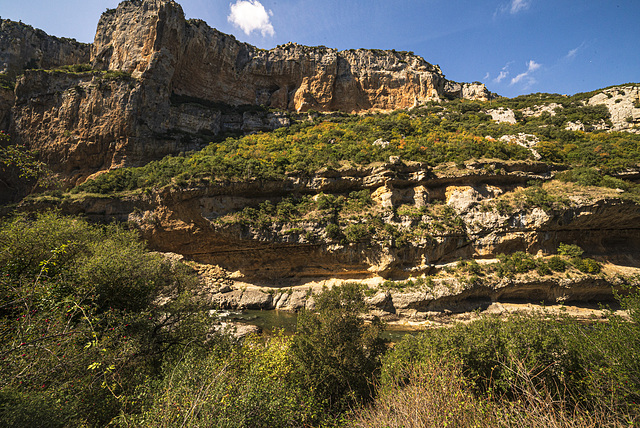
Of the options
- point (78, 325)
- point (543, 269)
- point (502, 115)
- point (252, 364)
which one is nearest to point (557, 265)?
point (543, 269)

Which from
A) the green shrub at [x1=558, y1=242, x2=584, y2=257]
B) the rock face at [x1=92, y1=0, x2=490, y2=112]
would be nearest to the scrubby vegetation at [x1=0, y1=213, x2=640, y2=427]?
the green shrub at [x1=558, y1=242, x2=584, y2=257]

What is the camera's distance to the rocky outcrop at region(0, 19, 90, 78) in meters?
36.7

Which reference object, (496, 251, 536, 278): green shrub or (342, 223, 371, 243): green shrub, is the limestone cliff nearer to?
(342, 223, 371, 243): green shrub

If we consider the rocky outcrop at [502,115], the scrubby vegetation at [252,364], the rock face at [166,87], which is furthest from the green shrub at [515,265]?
the rock face at [166,87]

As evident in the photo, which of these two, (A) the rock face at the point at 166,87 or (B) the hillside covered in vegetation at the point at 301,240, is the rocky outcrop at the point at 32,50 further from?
(B) the hillside covered in vegetation at the point at 301,240

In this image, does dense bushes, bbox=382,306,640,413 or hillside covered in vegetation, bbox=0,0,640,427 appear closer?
hillside covered in vegetation, bbox=0,0,640,427

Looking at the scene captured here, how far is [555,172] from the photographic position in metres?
25.7

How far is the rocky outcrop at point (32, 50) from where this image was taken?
36656 mm

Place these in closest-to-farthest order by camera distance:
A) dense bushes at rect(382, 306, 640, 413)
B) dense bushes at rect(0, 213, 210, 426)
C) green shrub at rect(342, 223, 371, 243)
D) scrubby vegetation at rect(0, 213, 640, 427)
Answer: dense bushes at rect(0, 213, 210, 426), scrubby vegetation at rect(0, 213, 640, 427), dense bushes at rect(382, 306, 640, 413), green shrub at rect(342, 223, 371, 243)

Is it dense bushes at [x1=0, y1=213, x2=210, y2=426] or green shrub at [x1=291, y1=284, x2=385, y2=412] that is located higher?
dense bushes at [x1=0, y1=213, x2=210, y2=426]

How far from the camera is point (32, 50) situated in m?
38.7

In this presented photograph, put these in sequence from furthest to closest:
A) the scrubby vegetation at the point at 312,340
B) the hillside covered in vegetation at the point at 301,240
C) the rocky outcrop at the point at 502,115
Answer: the rocky outcrop at the point at 502,115, the hillside covered in vegetation at the point at 301,240, the scrubby vegetation at the point at 312,340

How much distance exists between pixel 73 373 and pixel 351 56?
190 ft

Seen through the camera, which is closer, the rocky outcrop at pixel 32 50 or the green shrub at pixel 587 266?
the green shrub at pixel 587 266
